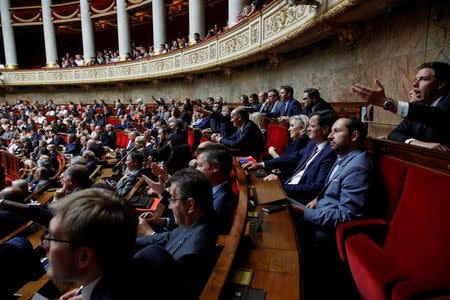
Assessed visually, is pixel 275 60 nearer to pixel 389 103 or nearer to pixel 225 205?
pixel 389 103

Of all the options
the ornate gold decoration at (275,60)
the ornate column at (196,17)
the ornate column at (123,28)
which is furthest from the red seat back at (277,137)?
the ornate column at (123,28)

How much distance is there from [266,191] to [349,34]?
3.77 metres

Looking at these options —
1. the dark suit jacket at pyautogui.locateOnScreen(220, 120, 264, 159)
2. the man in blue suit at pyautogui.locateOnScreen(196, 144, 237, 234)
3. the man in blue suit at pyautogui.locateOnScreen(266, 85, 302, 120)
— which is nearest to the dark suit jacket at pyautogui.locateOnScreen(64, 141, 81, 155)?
the dark suit jacket at pyautogui.locateOnScreen(220, 120, 264, 159)

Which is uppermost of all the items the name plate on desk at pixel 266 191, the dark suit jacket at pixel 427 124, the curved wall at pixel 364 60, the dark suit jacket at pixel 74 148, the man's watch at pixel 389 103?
the curved wall at pixel 364 60

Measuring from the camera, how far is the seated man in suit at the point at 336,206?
169 centimetres

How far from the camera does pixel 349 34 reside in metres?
4.49

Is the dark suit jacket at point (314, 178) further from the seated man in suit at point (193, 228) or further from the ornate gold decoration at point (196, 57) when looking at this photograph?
the ornate gold decoration at point (196, 57)

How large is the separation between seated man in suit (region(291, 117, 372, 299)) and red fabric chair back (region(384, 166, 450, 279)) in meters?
0.24

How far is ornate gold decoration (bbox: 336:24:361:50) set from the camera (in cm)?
442

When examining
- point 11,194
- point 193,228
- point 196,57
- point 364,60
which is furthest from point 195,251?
point 196,57

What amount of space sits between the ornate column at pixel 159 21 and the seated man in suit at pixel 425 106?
37.8 ft

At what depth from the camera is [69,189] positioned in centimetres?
284

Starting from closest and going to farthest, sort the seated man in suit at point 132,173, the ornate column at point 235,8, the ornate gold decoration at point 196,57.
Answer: the seated man in suit at point 132,173, the ornate column at point 235,8, the ornate gold decoration at point 196,57

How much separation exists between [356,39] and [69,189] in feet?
16.1
